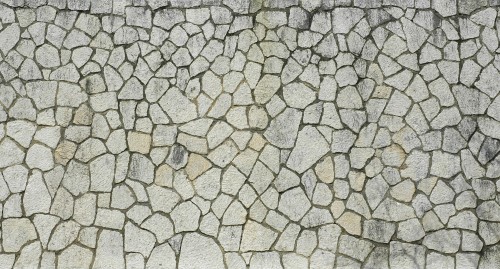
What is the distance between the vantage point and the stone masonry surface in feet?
18.0

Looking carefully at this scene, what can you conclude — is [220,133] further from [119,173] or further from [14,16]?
[14,16]

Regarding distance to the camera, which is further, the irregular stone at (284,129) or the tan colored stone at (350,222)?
the irregular stone at (284,129)

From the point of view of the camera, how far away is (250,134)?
5.66m

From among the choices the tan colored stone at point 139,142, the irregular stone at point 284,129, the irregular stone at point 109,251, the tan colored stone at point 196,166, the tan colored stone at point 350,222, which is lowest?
the irregular stone at point 109,251

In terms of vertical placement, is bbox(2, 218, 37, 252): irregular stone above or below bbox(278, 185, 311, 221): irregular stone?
below

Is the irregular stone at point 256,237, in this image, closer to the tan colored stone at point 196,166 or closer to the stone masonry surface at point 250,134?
the stone masonry surface at point 250,134

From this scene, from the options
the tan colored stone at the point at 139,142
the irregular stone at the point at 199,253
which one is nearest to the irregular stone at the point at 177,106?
the tan colored stone at the point at 139,142

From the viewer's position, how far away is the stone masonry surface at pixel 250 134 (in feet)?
18.0

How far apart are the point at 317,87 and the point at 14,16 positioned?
3.04m

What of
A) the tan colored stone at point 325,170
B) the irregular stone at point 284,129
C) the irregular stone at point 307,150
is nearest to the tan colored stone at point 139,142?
the irregular stone at point 284,129

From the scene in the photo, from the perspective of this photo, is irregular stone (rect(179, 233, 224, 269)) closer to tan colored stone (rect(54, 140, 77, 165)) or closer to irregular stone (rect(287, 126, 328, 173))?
irregular stone (rect(287, 126, 328, 173))

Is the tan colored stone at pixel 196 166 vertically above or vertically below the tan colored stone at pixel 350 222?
above

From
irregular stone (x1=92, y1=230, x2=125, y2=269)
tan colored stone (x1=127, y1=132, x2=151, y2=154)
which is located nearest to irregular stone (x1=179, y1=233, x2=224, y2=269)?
irregular stone (x1=92, y1=230, x2=125, y2=269)

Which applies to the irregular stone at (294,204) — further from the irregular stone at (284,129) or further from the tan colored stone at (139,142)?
the tan colored stone at (139,142)
